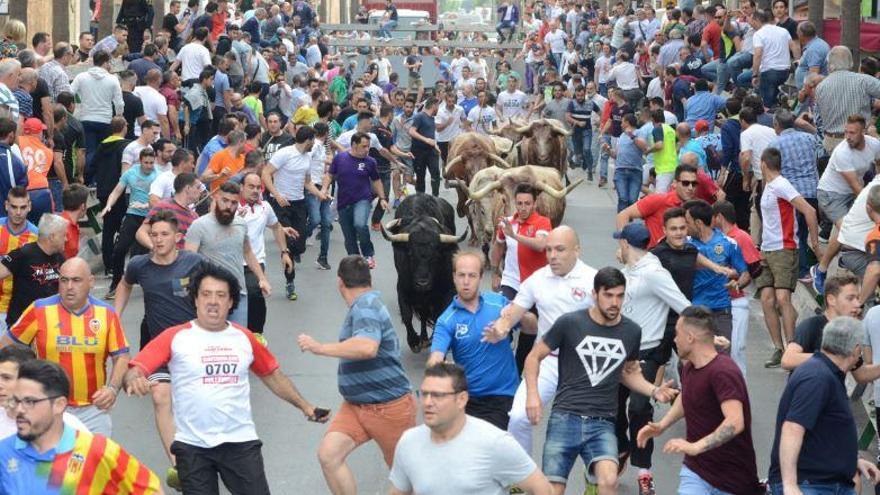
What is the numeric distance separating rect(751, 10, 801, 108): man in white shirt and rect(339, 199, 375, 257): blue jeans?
7940 mm

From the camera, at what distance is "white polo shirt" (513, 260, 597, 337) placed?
1013cm

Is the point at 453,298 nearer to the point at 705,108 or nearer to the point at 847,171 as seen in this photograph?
the point at 847,171

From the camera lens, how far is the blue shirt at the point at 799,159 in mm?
16250

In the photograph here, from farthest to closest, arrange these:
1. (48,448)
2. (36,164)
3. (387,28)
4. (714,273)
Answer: (387,28)
(36,164)
(714,273)
(48,448)

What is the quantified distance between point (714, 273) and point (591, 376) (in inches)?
118

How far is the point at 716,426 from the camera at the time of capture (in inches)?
337

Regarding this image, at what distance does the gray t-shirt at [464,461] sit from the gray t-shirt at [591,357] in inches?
79.0

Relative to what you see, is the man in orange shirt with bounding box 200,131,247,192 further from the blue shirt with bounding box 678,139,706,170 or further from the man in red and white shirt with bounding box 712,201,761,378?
the man in red and white shirt with bounding box 712,201,761,378

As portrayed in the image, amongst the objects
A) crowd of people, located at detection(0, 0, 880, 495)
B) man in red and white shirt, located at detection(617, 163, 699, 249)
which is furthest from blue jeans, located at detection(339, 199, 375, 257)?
man in red and white shirt, located at detection(617, 163, 699, 249)

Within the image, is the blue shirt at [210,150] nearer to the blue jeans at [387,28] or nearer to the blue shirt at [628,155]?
the blue shirt at [628,155]

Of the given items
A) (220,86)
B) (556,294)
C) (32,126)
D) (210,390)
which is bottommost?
(220,86)

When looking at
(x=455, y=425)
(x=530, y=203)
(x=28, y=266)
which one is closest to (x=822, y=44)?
(x=530, y=203)

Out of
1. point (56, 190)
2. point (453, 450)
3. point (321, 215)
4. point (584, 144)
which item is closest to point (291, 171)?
point (321, 215)

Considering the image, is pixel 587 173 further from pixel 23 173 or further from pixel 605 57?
pixel 23 173
